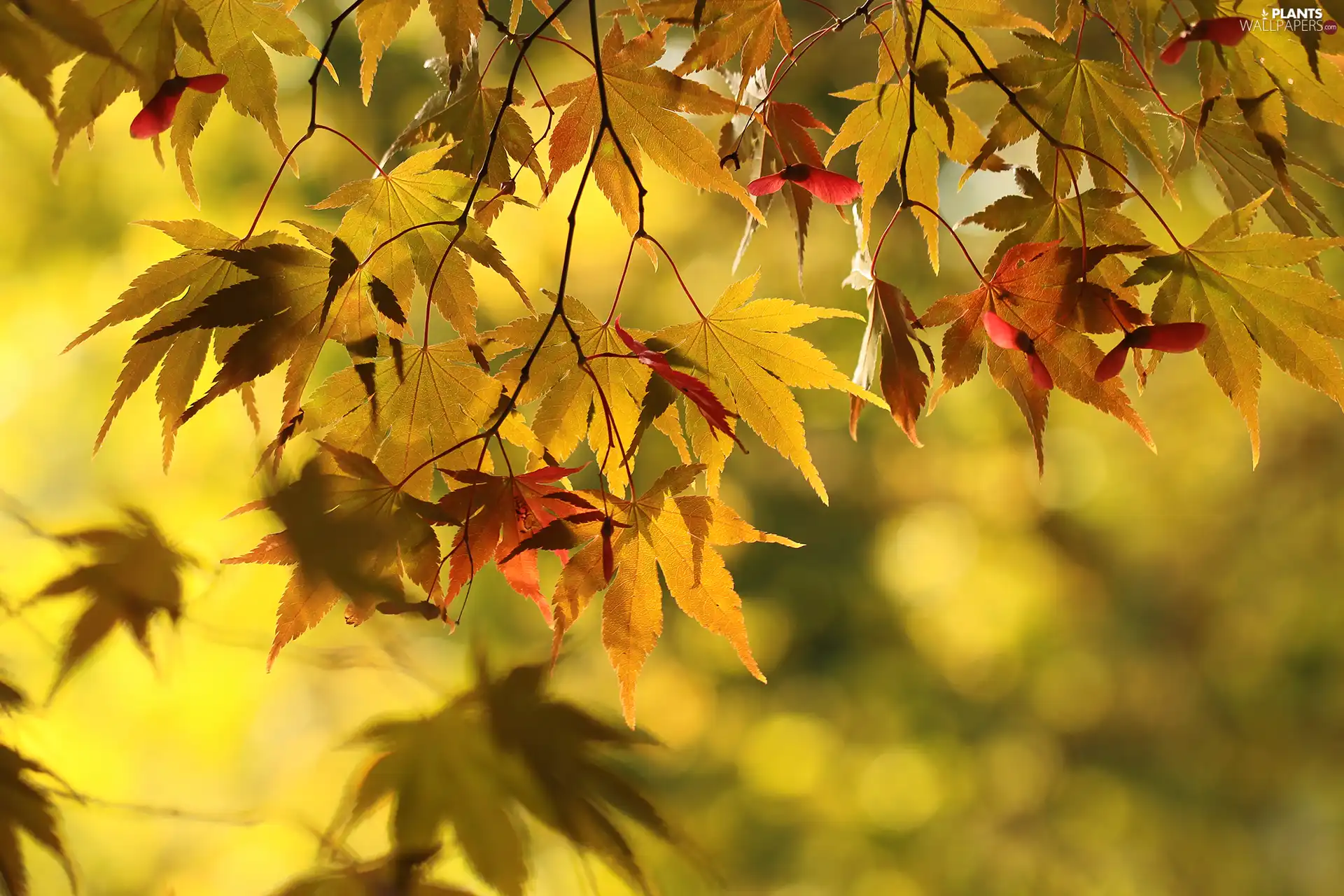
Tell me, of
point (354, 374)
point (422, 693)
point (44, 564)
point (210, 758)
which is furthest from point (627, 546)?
point (210, 758)

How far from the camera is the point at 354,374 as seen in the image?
48 centimetres

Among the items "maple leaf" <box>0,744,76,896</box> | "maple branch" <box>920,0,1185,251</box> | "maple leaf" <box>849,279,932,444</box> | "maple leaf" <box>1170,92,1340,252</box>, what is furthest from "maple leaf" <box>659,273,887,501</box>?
"maple leaf" <box>0,744,76,896</box>

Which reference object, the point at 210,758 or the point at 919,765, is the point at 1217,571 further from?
the point at 210,758

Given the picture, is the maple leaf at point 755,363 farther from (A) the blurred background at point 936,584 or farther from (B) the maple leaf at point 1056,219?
A: (A) the blurred background at point 936,584

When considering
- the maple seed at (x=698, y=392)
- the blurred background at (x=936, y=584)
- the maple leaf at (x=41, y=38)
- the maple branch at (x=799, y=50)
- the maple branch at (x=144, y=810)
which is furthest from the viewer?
the blurred background at (x=936, y=584)

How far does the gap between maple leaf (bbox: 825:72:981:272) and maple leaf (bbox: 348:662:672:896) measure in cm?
41

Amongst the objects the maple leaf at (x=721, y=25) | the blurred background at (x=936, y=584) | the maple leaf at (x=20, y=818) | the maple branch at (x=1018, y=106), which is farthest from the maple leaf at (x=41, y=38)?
the blurred background at (x=936, y=584)

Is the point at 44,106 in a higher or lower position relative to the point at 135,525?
higher

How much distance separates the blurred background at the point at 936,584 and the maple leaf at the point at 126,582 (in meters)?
1.68

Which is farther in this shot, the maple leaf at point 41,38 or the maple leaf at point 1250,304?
the maple leaf at point 1250,304

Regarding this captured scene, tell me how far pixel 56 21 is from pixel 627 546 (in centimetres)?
34

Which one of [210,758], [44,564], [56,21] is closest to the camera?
[56,21]

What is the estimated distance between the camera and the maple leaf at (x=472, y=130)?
560 millimetres

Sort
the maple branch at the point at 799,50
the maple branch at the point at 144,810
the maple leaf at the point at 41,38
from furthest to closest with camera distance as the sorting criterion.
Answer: the maple branch at the point at 144,810, the maple branch at the point at 799,50, the maple leaf at the point at 41,38
